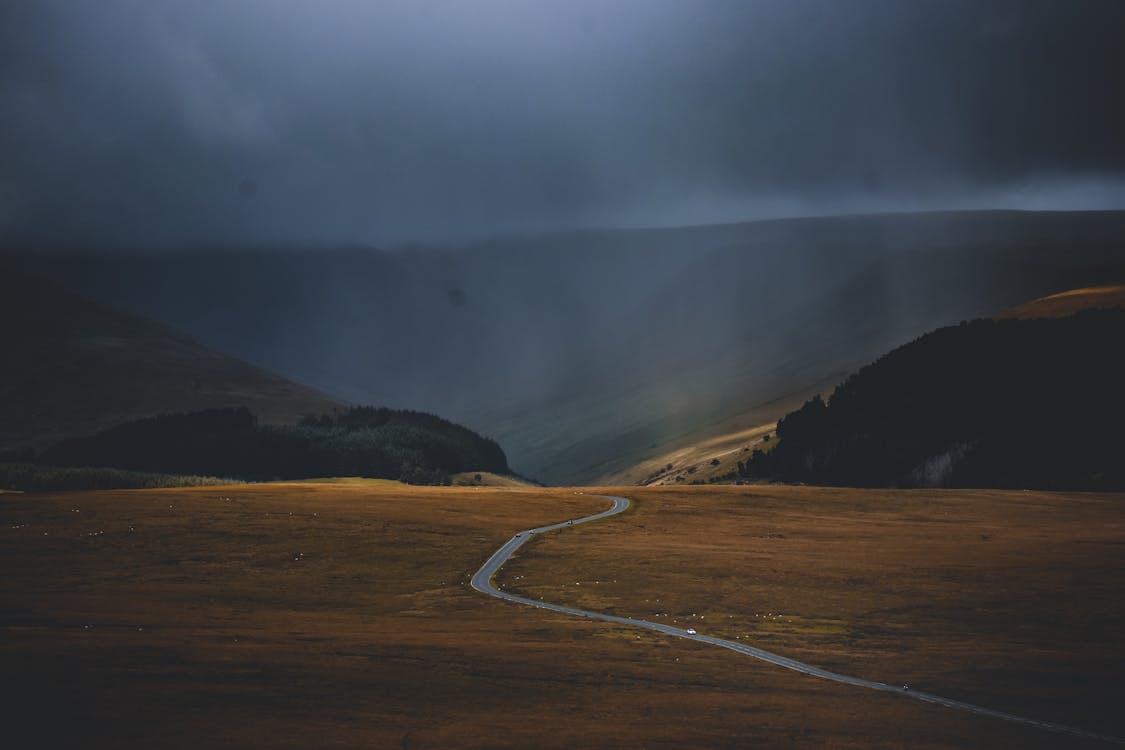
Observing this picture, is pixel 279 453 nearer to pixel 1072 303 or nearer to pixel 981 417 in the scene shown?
pixel 981 417

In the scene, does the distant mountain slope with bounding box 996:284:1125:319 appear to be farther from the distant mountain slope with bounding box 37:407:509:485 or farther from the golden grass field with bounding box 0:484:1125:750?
the golden grass field with bounding box 0:484:1125:750

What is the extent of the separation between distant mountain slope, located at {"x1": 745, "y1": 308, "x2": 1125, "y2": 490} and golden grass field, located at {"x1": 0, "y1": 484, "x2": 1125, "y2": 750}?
169 ft

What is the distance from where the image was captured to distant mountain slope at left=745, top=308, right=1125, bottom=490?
124 meters

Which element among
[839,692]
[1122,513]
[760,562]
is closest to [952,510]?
[1122,513]

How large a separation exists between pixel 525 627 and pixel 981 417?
378ft

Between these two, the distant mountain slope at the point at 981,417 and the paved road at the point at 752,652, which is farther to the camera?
the distant mountain slope at the point at 981,417

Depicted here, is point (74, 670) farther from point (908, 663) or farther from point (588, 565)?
point (588, 565)

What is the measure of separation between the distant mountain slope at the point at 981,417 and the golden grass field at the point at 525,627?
5146 centimetres

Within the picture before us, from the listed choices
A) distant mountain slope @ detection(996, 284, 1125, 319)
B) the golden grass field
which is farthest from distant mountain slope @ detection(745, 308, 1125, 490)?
the golden grass field

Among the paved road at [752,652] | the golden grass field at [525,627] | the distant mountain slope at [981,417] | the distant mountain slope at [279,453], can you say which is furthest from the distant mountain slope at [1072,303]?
the paved road at [752,652]

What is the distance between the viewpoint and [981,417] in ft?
457

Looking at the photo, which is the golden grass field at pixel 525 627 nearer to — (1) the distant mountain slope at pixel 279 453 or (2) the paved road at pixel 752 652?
(2) the paved road at pixel 752 652

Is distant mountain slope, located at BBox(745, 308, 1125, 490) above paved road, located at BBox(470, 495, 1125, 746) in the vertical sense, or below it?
above

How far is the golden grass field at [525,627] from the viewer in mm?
25953
